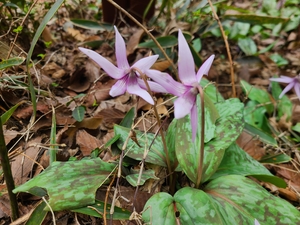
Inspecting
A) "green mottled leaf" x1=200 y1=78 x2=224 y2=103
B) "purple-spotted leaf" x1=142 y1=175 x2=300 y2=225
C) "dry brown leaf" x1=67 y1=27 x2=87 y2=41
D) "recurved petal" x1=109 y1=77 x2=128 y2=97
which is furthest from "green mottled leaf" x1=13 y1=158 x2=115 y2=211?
"dry brown leaf" x1=67 y1=27 x2=87 y2=41

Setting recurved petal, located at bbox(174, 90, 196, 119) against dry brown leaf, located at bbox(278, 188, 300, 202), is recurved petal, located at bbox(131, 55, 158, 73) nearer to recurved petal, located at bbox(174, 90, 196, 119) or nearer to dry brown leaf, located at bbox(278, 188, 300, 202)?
recurved petal, located at bbox(174, 90, 196, 119)

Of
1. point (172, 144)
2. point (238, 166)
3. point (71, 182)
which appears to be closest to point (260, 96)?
point (238, 166)

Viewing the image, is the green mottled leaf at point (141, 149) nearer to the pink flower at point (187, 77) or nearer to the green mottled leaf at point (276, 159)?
the pink flower at point (187, 77)

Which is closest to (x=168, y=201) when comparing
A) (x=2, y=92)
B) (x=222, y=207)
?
(x=222, y=207)

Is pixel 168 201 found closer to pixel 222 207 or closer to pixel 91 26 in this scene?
pixel 222 207

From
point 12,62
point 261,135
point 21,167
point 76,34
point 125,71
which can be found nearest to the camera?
point 125,71

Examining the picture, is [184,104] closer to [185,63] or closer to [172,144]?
[185,63]
